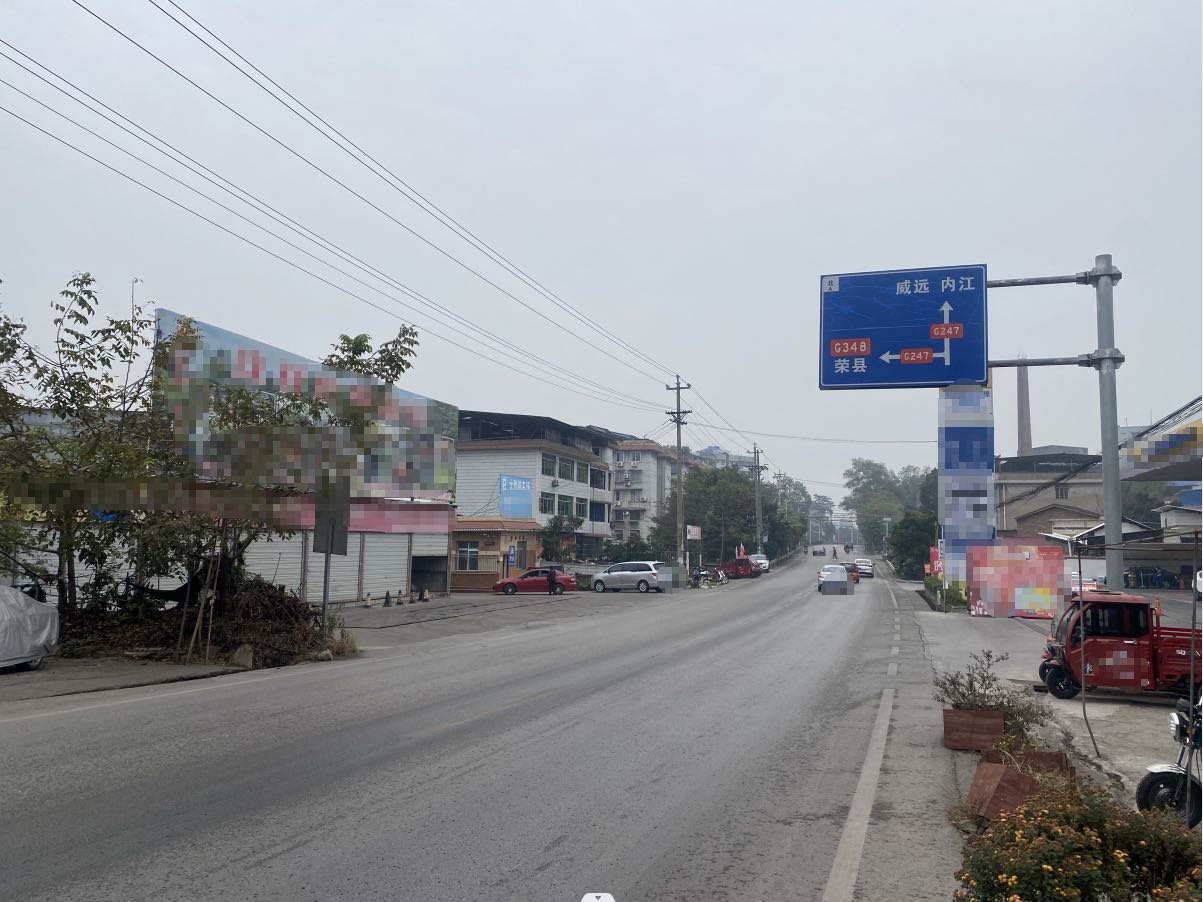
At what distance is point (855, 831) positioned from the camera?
680cm

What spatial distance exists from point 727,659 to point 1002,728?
8824 mm

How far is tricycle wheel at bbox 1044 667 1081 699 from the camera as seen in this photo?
14.1 metres

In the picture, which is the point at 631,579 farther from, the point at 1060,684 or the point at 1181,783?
the point at 1181,783

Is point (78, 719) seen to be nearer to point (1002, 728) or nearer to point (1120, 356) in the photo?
point (1002, 728)

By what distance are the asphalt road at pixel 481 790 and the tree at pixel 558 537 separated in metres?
45.8

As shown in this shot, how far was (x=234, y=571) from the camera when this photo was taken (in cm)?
1905

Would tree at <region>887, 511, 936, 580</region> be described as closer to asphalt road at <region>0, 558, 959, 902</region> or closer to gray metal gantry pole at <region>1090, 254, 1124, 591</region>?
asphalt road at <region>0, 558, 959, 902</region>

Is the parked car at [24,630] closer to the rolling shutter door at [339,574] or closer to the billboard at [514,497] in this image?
the rolling shutter door at [339,574]

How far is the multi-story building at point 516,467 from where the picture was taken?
59.2 meters

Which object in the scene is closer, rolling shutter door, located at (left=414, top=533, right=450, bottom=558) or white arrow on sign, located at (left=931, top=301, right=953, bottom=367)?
white arrow on sign, located at (left=931, top=301, right=953, bottom=367)

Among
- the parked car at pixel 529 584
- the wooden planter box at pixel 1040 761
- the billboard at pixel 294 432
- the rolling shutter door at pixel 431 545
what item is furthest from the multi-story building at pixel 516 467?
the wooden planter box at pixel 1040 761

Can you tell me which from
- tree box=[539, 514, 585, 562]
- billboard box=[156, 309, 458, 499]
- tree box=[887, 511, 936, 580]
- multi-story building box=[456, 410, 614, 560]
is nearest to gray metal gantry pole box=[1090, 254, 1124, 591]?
tree box=[887, 511, 936, 580]

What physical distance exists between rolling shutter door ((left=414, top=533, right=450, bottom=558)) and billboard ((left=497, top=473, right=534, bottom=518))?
15.0 metres

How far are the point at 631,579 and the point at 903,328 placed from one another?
40019mm
